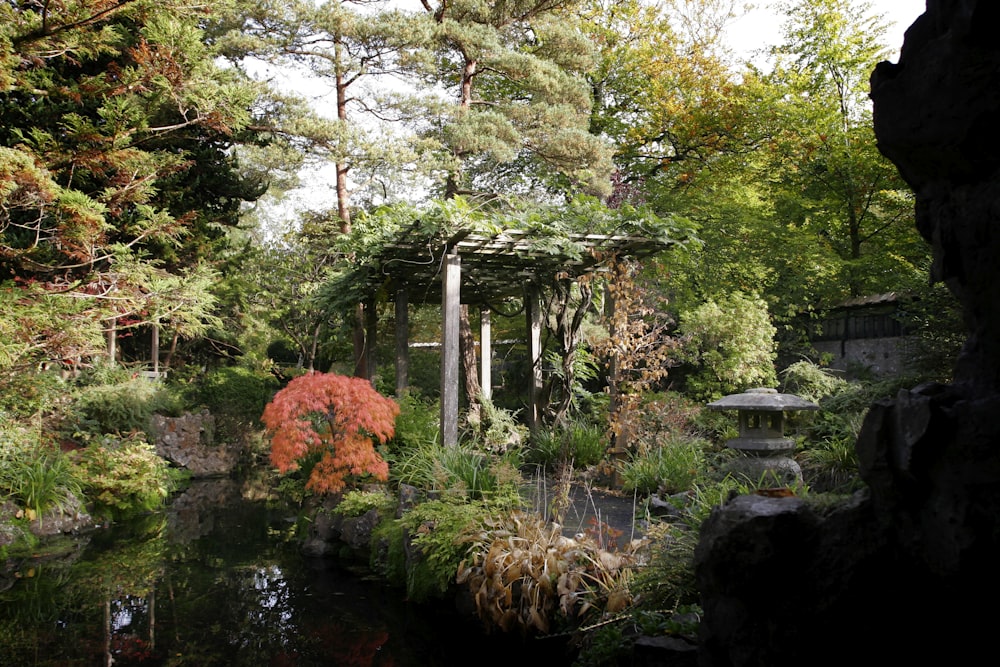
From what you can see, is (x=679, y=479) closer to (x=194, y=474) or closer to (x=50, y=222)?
(x=194, y=474)

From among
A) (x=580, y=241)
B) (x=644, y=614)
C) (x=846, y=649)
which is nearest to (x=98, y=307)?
(x=580, y=241)

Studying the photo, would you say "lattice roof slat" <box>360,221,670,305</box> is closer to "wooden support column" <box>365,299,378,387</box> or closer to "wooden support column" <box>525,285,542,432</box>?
"wooden support column" <box>525,285,542,432</box>

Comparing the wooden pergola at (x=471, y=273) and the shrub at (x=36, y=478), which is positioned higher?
the wooden pergola at (x=471, y=273)

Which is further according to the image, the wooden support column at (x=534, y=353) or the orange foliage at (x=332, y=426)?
the wooden support column at (x=534, y=353)

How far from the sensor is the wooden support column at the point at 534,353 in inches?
371

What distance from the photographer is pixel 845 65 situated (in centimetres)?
1345

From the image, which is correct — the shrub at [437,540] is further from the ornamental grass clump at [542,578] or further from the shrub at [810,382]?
the shrub at [810,382]

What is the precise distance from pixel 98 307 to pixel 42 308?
1.07 m

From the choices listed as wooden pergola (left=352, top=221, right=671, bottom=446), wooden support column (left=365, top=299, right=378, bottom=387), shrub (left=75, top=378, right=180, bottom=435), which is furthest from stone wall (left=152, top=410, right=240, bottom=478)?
wooden pergola (left=352, top=221, right=671, bottom=446)

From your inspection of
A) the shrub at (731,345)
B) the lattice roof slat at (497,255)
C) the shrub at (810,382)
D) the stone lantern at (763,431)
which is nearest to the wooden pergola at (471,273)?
the lattice roof slat at (497,255)

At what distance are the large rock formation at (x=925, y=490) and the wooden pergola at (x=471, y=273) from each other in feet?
15.9

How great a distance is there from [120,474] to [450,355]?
Answer: 5.19 m

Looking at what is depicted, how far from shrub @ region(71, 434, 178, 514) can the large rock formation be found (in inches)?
347

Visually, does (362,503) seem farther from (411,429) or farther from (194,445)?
(194,445)
